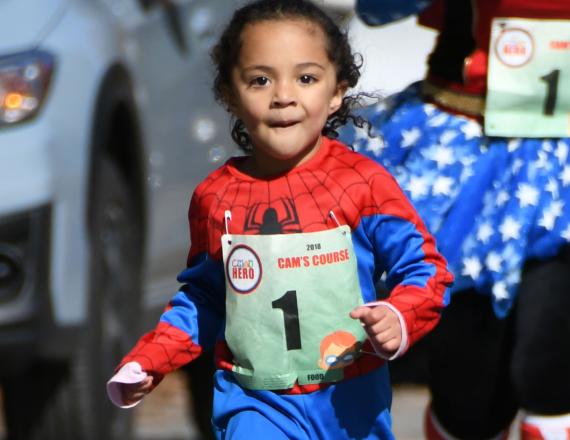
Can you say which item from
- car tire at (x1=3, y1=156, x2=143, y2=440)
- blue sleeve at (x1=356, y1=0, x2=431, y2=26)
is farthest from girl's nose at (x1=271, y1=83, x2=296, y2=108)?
car tire at (x1=3, y1=156, x2=143, y2=440)

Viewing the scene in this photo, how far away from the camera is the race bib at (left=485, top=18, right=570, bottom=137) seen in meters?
3.76

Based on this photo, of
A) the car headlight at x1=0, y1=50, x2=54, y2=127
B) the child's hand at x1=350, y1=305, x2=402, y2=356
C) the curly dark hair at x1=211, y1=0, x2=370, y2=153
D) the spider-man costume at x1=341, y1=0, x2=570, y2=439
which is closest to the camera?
the child's hand at x1=350, y1=305, x2=402, y2=356

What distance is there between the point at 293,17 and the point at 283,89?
19 cm

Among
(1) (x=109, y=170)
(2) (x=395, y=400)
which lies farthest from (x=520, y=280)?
(2) (x=395, y=400)

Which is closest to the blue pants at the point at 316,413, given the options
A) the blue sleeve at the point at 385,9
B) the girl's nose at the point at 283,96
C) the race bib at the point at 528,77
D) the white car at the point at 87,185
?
the girl's nose at the point at 283,96

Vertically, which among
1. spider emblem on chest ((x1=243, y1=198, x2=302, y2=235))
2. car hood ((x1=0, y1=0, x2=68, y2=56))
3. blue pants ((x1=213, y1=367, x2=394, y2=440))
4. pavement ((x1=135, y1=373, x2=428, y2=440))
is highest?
car hood ((x1=0, y1=0, x2=68, y2=56))

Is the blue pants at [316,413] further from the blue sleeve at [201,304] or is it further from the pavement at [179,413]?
the pavement at [179,413]

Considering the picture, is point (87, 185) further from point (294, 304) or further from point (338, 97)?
point (294, 304)

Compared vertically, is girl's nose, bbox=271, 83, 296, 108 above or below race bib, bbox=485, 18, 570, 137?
above

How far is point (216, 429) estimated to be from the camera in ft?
10.9

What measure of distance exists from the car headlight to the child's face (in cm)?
210

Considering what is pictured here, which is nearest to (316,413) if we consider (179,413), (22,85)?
(22,85)

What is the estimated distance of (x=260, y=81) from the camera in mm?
3182

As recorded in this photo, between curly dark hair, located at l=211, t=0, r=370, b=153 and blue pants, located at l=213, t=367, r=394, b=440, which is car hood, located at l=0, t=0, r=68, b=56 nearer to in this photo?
curly dark hair, located at l=211, t=0, r=370, b=153
